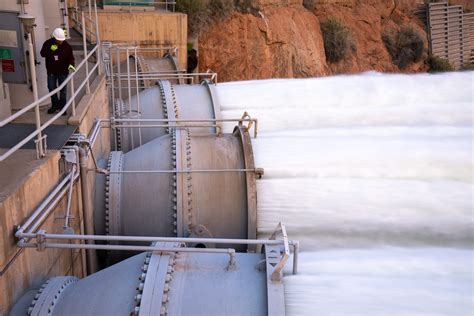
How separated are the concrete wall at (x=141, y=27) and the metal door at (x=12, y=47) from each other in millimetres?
9561

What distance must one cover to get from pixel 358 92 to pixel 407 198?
368 centimetres

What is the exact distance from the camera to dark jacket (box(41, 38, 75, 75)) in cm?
802

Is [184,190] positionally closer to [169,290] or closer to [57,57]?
[169,290]

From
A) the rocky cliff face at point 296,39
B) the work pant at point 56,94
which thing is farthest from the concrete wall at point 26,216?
the rocky cliff face at point 296,39

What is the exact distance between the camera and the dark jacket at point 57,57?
802cm

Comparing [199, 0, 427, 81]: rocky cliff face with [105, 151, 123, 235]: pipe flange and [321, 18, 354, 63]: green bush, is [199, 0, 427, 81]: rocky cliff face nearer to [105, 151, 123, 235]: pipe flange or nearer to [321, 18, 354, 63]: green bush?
[321, 18, 354, 63]: green bush

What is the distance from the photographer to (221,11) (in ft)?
80.7

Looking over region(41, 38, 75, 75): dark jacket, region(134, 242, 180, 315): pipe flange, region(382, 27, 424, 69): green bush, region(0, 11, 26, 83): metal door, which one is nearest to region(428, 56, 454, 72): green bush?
region(382, 27, 424, 69): green bush

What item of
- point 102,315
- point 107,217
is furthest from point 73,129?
point 102,315

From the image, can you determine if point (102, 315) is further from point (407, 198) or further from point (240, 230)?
point (407, 198)

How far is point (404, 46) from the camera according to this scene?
3294 centimetres

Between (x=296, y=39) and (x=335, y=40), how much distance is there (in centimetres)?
381

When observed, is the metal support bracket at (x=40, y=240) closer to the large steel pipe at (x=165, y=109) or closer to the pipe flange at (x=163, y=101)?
the large steel pipe at (x=165, y=109)

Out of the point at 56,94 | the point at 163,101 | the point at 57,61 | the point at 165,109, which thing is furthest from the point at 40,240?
the point at 163,101
